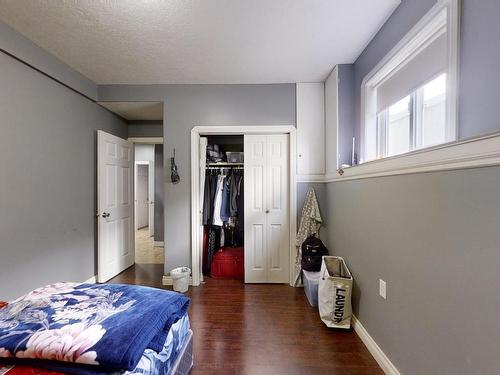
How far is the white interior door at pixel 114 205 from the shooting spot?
2.90 meters

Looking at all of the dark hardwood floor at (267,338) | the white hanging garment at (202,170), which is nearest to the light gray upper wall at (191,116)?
the white hanging garment at (202,170)

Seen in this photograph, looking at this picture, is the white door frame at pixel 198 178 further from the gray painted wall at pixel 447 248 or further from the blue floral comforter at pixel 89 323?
the blue floral comforter at pixel 89 323

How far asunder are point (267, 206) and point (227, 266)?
3.26 feet

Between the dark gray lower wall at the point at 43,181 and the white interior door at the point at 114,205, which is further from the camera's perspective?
the white interior door at the point at 114,205

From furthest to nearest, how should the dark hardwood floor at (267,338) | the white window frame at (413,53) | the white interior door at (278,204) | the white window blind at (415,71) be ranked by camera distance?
1. the white interior door at (278,204)
2. the dark hardwood floor at (267,338)
3. the white window blind at (415,71)
4. the white window frame at (413,53)

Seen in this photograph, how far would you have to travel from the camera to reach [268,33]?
190 cm

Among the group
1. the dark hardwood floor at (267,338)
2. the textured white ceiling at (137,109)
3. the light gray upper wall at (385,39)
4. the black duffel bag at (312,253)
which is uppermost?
the light gray upper wall at (385,39)

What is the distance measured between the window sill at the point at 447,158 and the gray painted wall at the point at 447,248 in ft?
0.12

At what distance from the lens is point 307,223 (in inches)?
109

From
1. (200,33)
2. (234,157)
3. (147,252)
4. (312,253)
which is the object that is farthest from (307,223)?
(147,252)

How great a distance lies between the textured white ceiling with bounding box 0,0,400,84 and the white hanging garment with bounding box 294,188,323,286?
4.88ft

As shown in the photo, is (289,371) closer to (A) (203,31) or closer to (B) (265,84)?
(A) (203,31)

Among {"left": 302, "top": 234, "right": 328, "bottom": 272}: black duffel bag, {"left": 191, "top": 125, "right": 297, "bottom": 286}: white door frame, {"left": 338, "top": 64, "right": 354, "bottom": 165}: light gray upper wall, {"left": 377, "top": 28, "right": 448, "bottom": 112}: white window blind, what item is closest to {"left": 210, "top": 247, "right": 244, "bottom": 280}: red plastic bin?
{"left": 191, "top": 125, "right": 297, "bottom": 286}: white door frame

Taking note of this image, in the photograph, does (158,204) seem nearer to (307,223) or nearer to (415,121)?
(307,223)
